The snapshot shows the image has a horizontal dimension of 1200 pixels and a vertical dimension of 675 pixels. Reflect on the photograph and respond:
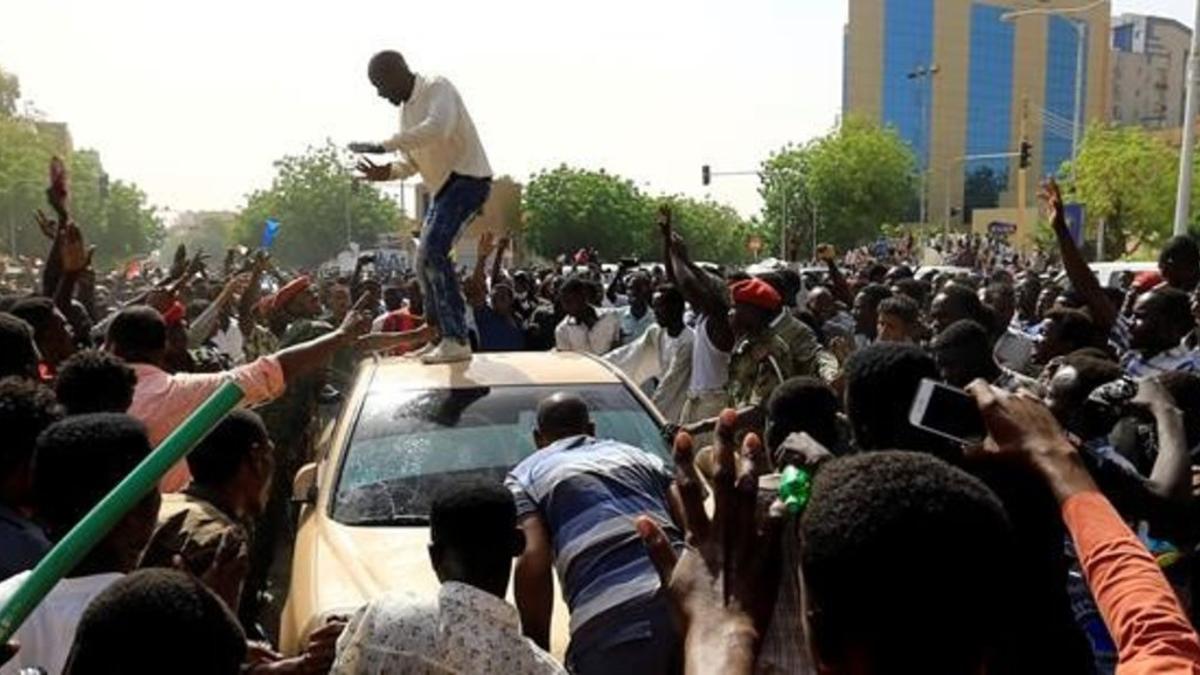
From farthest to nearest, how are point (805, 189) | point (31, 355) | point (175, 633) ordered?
point (805, 189)
point (31, 355)
point (175, 633)

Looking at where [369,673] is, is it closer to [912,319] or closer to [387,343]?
[387,343]

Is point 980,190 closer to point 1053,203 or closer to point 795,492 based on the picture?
point 1053,203

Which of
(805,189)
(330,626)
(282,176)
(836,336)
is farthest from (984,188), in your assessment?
(330,626)

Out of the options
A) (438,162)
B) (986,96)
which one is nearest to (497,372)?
(438,162)

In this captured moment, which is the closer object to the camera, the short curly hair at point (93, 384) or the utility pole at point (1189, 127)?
the short curly hair at point (93, 384)

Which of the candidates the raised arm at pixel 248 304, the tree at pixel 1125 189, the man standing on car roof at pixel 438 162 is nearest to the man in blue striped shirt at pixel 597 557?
the man standing on car roof at pixel 438 162

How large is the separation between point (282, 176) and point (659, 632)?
79516 mm

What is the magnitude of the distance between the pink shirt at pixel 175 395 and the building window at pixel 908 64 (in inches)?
3366

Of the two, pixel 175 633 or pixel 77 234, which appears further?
pixel 77 234

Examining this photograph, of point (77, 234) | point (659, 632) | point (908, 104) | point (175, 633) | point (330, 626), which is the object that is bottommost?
point (659, 632)

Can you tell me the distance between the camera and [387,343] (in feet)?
16.5

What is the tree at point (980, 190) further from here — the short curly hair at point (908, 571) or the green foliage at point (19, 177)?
the short curly hair at point (908, 571)

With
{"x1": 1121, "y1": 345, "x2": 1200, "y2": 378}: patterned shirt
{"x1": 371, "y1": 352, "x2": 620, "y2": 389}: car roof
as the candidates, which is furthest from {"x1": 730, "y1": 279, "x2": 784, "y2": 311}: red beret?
{"x1": 1121, "y1": 345, "x2": 1200, "y2": 378}: patterned shirt

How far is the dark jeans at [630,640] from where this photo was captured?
3.11m
